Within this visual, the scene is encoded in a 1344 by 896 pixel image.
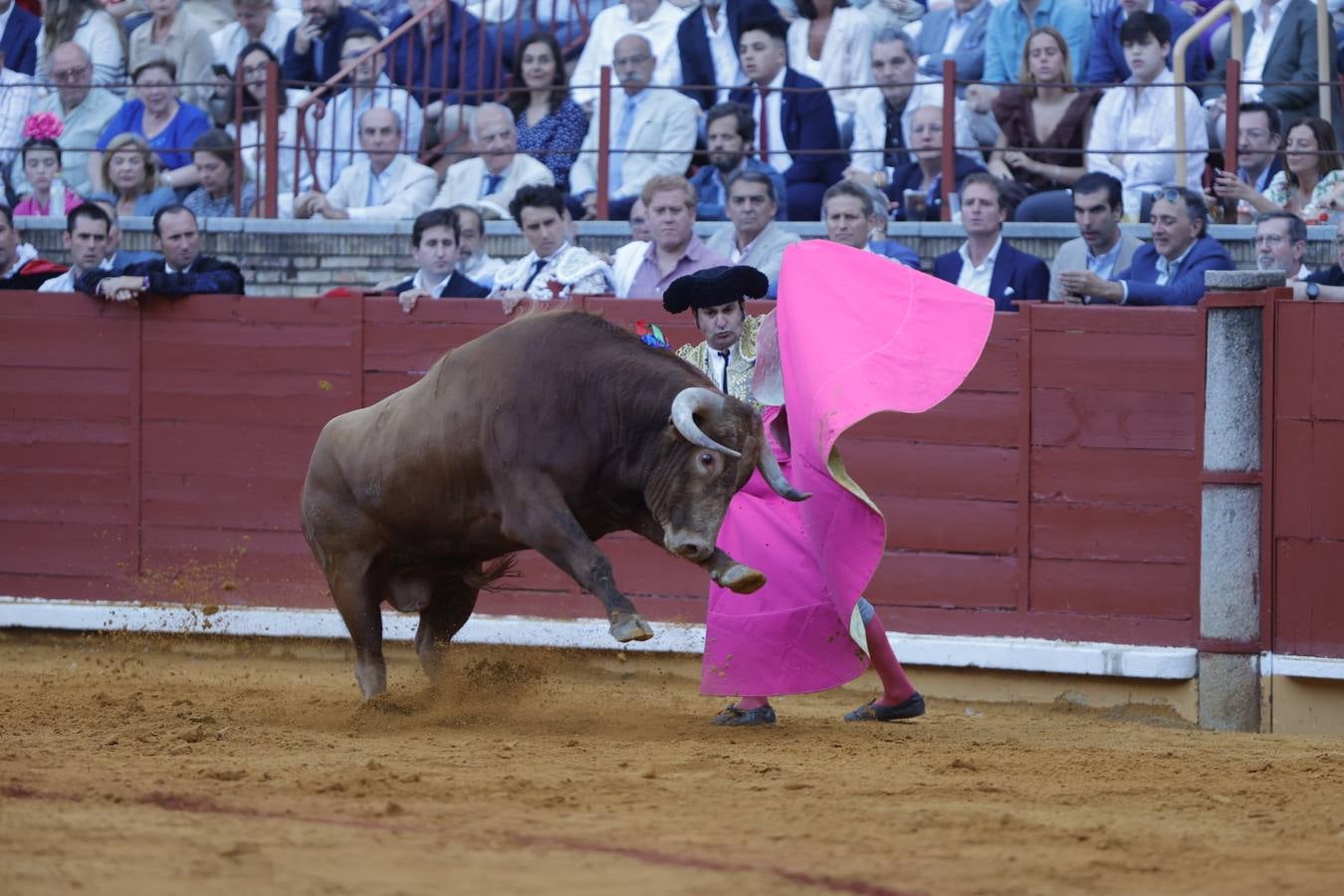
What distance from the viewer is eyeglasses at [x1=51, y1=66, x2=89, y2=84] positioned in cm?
1105

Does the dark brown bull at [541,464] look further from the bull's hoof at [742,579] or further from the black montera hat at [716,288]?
the black montera hat at [716,288]

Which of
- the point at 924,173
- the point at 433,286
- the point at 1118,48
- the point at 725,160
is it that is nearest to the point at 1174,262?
the point at 924,173

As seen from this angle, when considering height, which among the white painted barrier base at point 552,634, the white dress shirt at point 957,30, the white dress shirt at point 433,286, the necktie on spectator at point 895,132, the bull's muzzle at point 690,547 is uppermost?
the white dress shirt at point 957,30

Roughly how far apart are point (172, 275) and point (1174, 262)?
14.1ft

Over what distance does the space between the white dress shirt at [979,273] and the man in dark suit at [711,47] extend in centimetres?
252

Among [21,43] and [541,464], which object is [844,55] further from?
[21,43]

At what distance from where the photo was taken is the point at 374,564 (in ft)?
19.8

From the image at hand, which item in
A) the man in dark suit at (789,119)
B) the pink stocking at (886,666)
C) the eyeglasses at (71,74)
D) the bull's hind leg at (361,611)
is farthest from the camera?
the eyeglasses at (71,74)

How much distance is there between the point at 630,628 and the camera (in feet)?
16.3

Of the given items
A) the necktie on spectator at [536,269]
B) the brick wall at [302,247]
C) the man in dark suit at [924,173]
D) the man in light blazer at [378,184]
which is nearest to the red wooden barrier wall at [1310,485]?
the man in dark suit at [924,173]

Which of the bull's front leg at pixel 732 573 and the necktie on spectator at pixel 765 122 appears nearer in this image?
the bull's front leg at pixel 732 573

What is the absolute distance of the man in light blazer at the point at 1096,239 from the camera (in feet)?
23.8

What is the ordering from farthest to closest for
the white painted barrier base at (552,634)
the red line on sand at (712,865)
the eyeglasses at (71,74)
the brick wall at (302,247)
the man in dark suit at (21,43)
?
the man in dark suit at (21,43) < the eyeglasses at (71,74) < the brick wall at (302,247) < the white painted barrier base at (552,634) < the red line on sand at (712,865)

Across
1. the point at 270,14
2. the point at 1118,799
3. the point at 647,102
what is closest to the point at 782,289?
the point at 1118,799
